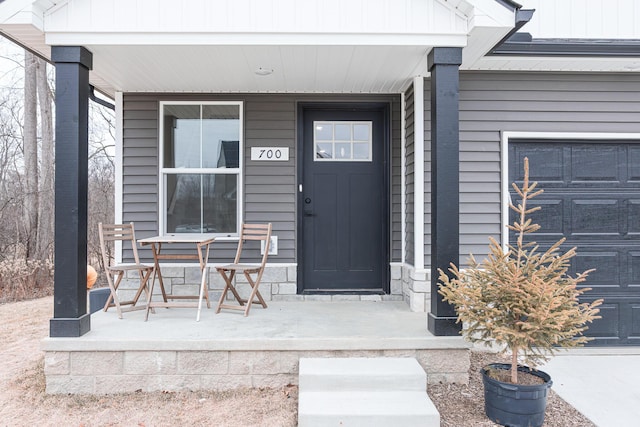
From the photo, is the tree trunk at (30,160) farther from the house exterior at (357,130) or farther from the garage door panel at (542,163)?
the garage door panel at (542,163)

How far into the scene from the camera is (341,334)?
3291 millimetres

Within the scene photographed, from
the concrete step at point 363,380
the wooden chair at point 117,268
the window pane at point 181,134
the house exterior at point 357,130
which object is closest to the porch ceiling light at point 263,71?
the house exterior at point 357,130

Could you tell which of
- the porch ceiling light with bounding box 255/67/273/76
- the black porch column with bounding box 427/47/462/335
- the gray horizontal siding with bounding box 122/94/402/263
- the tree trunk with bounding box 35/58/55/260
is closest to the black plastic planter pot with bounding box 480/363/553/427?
the black porch column with bounding box 427/47/462/335

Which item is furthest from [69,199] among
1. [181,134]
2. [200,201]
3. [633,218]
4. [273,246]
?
[633,218]

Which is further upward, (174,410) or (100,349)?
(100,349)

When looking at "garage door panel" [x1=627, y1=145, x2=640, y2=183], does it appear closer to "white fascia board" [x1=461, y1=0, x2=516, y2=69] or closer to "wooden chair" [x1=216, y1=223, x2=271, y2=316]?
"white fascia board" [x1=461, y1=0, x2=516, y2=69]

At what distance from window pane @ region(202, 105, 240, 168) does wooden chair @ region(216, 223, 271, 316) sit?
82cm

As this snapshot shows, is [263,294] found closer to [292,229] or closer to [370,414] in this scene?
[292,229]

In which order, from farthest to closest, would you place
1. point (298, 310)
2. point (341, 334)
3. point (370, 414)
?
1. point (298, 310)
2. point (341, 334)
3. point (370, 414)

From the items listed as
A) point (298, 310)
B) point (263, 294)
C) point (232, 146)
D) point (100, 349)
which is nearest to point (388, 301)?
point (298, 310)

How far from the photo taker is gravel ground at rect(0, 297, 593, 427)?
2756 millimetres

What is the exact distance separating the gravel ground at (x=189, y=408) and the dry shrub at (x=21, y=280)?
3.99m

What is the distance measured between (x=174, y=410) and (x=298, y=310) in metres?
1.44

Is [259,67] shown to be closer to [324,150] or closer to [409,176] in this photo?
[324,150]
